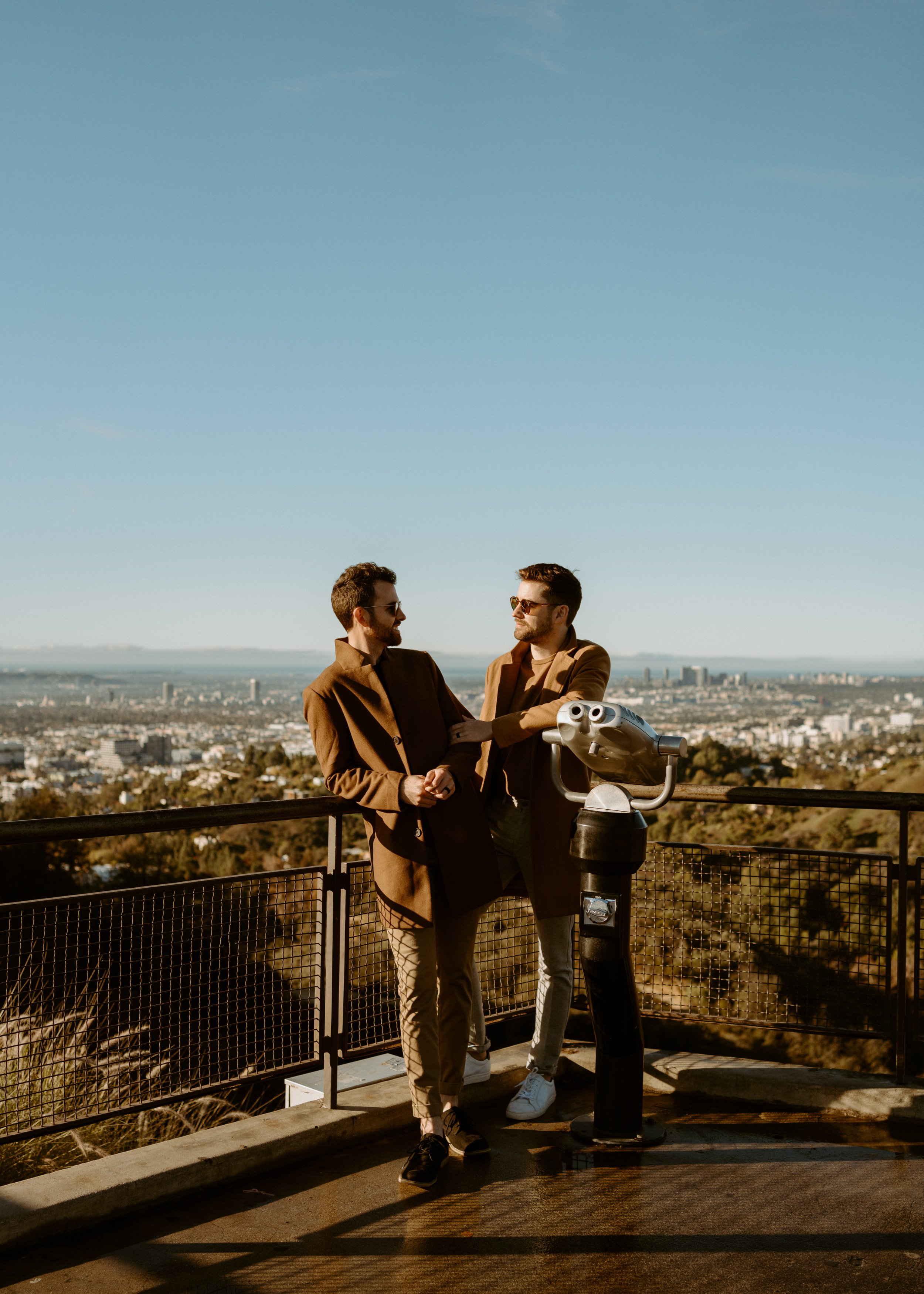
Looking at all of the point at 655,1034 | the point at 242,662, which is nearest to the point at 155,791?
the point at 655,1034

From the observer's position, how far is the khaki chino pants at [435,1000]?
329 cm

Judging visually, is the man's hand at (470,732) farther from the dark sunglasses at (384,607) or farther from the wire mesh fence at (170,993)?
the wire mesh fence at (170,993)

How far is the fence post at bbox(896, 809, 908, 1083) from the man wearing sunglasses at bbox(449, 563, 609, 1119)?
118 centimetres

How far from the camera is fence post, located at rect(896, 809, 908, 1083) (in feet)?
12.7

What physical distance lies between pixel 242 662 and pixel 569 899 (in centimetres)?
8261

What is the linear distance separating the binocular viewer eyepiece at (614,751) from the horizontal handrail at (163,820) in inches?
30.5

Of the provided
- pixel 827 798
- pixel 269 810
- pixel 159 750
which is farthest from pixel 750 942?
pixel 159 750

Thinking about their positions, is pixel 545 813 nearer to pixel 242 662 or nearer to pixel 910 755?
pixel 910 755

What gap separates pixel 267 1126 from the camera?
3.50 metres

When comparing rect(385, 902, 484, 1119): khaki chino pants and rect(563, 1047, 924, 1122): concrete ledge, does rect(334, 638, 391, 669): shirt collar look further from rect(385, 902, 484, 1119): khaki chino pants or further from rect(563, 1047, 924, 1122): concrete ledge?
rect(563, 1047, 924, 1122): concrete ledge

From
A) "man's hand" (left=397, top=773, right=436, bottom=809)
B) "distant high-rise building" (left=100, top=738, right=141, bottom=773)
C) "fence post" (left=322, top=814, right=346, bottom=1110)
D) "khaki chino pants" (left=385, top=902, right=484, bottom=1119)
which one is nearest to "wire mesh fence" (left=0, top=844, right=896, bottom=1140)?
"fence post" (left=322, top=814, right=346, bottom=1110)

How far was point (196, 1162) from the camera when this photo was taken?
3.21 meters

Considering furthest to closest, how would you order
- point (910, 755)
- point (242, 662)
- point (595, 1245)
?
point (242, 662), point (910, 755), point (595, 1245)

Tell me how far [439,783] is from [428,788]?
39 mm
